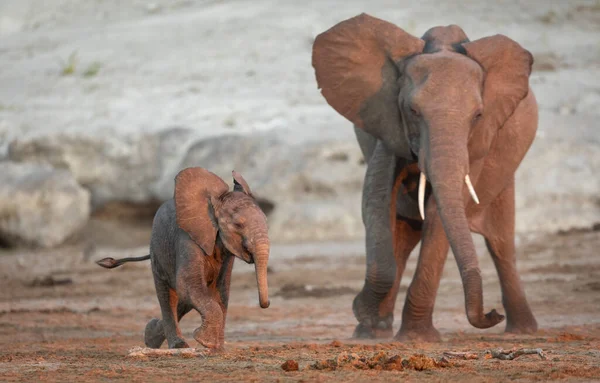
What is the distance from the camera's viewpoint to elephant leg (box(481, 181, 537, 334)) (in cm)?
1231

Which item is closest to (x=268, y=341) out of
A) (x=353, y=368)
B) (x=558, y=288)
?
(x=353, y=368)

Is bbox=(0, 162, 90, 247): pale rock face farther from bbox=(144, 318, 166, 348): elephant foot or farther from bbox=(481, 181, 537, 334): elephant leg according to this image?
bbox=(144, 318, 166, 348): elephant foot

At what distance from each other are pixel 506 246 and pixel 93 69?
14833 millimetres

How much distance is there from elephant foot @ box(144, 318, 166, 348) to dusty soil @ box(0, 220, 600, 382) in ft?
0.73

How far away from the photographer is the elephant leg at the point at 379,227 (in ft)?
36.4

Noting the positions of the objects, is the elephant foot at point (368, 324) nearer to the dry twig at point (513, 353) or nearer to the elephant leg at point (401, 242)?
the elephant leg at point (401, 242)

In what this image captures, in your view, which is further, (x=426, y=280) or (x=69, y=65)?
(x=69, y=65)

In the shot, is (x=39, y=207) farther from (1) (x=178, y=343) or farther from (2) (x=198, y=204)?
(2) (x=198, y=204)

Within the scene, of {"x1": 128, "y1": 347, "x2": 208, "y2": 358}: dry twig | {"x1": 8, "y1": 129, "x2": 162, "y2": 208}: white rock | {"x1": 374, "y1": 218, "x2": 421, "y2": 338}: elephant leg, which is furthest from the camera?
{"x1": 8, "y1": 129, "x2": 162, "y2": 208}: white rock

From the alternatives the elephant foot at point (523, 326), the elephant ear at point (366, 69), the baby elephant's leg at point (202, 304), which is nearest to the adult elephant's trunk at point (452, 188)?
the elephant ear at point (366, 69)

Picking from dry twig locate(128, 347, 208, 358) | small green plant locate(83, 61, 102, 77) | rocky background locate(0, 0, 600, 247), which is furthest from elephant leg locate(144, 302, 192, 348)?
small green plant locate(83, 61, 102, 77)

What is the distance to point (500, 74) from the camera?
11078 millimetres

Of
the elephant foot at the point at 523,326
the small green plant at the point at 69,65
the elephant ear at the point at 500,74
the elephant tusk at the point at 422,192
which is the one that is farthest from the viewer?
the small green plant at the point at 69,65

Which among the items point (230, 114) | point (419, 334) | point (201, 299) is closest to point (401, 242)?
point (419, 334)
